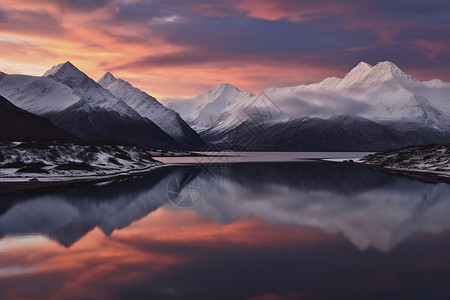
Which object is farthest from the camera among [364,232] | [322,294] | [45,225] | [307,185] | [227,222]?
[307,185]

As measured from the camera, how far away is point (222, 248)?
2578 centimetres

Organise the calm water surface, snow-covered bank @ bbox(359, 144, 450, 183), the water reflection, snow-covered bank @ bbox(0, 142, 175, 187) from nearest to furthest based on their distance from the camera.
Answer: the calm water surface < the water reflection < snow-covered bank @ bbox(0, 142, 175, 187) < snow-covered bank @ bbox(359, 144, 450, 183)

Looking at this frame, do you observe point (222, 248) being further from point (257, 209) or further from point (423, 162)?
point (423, 162)

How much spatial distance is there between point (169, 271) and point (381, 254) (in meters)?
11.8

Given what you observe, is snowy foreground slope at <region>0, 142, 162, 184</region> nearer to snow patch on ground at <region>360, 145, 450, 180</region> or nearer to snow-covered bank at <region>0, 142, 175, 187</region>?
snow-covered bank at <region>0, 142, 175, 187</region>

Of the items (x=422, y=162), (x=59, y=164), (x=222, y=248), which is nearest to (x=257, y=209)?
(x=222, y=248)

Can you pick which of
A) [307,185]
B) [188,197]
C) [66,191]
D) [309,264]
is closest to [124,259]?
[309,264]

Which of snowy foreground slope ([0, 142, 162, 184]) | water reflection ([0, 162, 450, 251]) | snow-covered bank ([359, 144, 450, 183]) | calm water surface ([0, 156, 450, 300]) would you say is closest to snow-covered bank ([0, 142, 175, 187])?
snowy foreground slope ([0, 142, 162, 184])

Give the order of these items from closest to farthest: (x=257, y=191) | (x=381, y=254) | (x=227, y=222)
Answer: (x=381, y=254)
(x=227, y=222)
(x=257, y=191)

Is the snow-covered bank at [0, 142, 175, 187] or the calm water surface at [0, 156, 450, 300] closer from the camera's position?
Answer: the calm water surface at [0, 156, 450, 300]

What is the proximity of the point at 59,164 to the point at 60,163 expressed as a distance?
188 cm

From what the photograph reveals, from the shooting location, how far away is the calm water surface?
18.3m

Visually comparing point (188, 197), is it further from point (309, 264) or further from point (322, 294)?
point (322, 294)

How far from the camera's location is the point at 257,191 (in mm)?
59625
